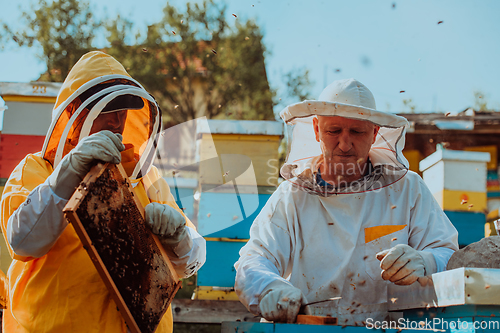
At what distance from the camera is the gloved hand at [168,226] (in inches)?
73.1

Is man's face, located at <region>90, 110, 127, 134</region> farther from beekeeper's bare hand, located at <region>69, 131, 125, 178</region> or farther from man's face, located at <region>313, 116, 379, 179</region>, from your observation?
man's face, located at <region>313, 116, 379, 179</region>

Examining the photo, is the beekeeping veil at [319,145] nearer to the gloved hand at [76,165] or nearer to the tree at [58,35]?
the gloved hand at [76,165]

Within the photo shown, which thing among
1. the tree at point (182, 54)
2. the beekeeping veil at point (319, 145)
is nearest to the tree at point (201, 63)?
the tree at point (182, 54)

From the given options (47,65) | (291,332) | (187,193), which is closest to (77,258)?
(291,332)

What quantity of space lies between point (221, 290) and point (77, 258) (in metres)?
2.19

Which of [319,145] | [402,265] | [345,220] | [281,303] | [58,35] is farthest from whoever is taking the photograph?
[58,35]

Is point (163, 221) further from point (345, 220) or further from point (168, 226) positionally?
point (345, 220)

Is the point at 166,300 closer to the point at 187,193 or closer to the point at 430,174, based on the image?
the point at 187,193

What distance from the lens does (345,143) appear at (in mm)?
2295

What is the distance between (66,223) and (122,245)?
0.78 feet

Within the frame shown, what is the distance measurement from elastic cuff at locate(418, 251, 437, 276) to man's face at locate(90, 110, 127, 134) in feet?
4.98

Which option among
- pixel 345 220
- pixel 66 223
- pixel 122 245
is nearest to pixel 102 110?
pixel 66 223

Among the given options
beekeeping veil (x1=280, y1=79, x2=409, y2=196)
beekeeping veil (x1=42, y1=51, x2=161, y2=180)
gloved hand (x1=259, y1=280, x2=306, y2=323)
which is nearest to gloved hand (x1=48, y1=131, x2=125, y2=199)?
beekeeping veil (x1=42, y1=51, x2=161, y2=180)

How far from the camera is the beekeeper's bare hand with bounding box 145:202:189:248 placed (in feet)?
6.08
